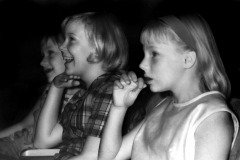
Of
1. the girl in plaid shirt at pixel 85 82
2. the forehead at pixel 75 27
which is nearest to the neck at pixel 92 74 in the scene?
the girl in plaid shirt at pixel 85 82

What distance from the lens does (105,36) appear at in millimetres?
1090

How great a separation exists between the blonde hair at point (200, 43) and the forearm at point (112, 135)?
0.17 m

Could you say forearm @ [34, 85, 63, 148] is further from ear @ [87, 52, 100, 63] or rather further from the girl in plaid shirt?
ear @ [87, 52, 100, 63]

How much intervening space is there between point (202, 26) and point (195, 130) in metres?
0.21

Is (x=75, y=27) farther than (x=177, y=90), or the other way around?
(x=75, y=27)

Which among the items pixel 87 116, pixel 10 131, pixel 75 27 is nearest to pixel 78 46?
pixel 75 27

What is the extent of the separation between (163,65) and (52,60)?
599 millimetres

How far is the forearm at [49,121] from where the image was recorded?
1137mm

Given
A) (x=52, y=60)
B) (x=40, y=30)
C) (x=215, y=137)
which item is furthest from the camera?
(x=40, y=30)

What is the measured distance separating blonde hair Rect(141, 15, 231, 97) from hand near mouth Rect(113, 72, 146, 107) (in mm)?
90

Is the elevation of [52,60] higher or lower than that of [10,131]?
higher

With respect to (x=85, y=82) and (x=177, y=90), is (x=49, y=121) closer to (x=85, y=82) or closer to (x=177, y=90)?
(x=85, y=82)

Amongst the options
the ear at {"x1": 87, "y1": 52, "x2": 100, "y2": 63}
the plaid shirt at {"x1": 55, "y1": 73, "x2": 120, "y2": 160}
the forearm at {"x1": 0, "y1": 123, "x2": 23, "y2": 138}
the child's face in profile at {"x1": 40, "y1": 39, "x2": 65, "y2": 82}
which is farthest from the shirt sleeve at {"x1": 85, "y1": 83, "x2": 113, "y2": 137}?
the forearm at {"x1": 0, "y1": 123, "x2": 23, "y2": 138}

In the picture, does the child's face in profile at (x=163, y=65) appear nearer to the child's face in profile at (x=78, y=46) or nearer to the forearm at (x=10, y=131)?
the child's face in profile at (x=78, y=46)
